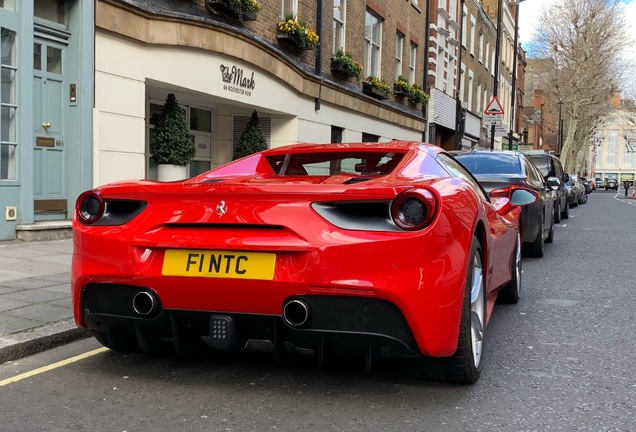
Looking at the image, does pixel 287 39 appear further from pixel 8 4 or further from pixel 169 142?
pixel 8 4

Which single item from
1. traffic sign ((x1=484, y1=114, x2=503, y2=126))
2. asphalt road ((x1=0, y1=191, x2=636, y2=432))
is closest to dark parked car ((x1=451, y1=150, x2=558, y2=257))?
asphalt road ((x1=0, y1=191, x2=636, y2=432))

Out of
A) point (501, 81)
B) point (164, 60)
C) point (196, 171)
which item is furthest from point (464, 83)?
point (164, 60)

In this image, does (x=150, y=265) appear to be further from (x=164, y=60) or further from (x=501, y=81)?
(x=501, y=81)

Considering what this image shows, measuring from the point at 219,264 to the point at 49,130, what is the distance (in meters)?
6.92

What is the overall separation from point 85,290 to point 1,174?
5.71 m

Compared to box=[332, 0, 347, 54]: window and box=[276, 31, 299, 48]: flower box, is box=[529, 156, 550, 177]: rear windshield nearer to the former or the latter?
box=[332, 0, 347, 54]: window

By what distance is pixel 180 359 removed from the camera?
12.9 feet

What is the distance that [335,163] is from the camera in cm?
427

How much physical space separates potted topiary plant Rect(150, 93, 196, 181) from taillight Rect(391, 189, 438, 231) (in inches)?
337

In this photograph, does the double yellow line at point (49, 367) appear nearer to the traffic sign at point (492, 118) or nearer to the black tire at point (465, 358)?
the black tire at point (465, 358)

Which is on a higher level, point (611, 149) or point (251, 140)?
point (611, 149)

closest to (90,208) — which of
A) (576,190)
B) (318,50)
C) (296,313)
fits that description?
(296,313)

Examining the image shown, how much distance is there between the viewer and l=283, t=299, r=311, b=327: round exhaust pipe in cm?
289

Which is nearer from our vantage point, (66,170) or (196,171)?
(66,170)
